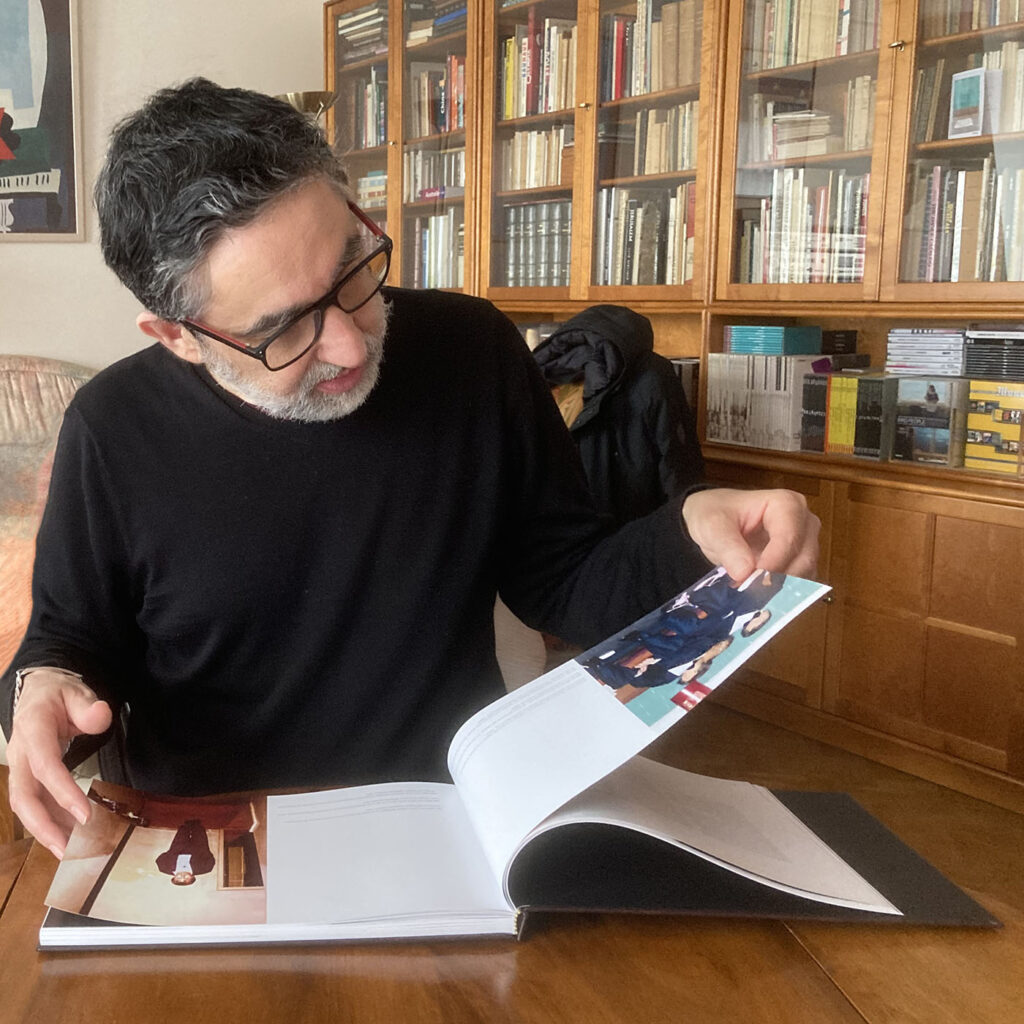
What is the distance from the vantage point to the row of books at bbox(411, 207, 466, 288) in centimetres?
374

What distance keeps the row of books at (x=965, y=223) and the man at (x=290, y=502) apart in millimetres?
1499

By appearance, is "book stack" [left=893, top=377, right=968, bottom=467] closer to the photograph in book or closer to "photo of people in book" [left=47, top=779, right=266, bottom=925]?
the photograph in book

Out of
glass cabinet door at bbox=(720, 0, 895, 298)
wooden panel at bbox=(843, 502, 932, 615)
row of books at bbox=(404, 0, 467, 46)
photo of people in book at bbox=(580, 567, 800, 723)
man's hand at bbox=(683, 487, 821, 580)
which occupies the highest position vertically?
row of books at bbox=(404, 0, 467, 46)

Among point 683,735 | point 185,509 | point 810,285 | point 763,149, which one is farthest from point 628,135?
point 185,509

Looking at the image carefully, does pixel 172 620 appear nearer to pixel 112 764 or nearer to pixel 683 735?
pixel 112 764

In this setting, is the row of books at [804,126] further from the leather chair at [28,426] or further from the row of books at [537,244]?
the leather chair at [28,426]

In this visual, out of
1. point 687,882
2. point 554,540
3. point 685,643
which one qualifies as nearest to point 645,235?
point 554,540

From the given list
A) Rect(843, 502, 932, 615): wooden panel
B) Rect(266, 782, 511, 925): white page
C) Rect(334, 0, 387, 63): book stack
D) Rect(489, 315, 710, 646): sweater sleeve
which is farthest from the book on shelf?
Rect(334, 0, 387, 63): book stack

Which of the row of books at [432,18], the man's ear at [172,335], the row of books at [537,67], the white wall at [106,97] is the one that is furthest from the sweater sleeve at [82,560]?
the white wall at [106,97]

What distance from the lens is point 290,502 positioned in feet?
3.64

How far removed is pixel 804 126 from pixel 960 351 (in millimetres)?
668

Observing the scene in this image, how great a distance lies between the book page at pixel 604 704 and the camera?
2.22 feet

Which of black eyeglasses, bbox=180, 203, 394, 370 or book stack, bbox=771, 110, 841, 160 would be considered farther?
book stack, bbox=771, 110, 841, 160

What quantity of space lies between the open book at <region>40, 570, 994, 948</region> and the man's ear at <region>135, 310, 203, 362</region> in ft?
1.44
